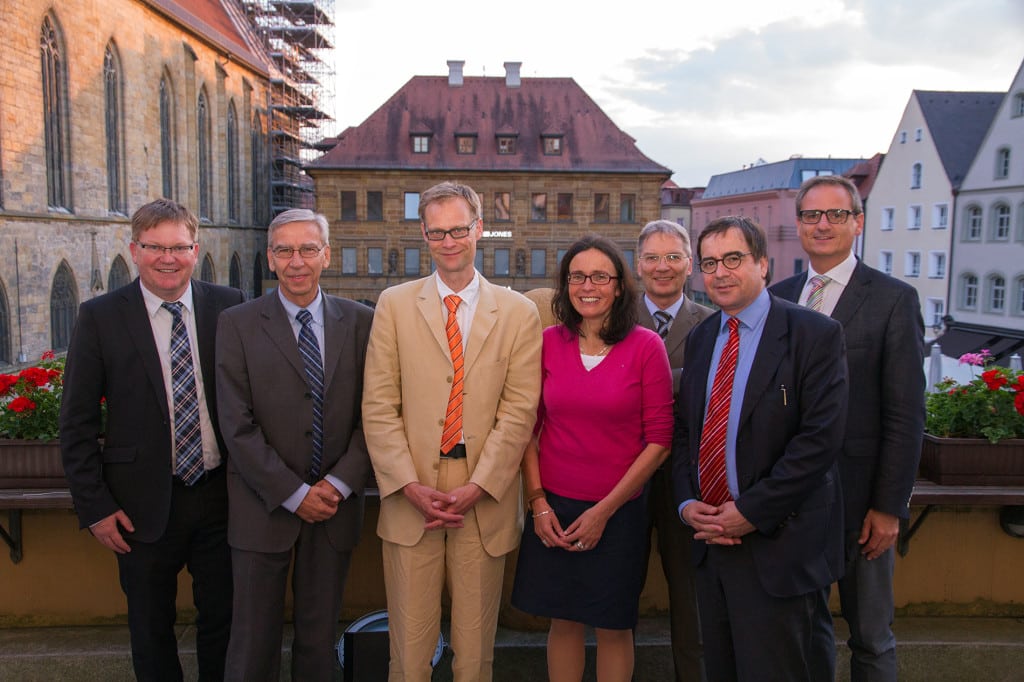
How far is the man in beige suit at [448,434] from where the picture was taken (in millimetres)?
3061

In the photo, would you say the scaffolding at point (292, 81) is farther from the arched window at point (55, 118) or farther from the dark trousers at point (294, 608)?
the dark trousers at point (294, 608)

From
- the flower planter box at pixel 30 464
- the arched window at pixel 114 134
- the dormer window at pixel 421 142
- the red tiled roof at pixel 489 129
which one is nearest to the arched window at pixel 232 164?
the red tiled roof at pixel 489 129

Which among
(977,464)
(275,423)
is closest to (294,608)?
(275,423)

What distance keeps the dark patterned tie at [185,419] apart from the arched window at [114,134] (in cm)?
2961

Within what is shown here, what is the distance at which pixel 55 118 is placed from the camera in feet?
84.6

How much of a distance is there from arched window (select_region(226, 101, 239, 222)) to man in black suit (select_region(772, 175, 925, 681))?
4213 centimetres

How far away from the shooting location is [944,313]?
36219 millimetres

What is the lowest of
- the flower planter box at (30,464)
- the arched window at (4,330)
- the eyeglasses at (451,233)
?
the arched window at (4,330)

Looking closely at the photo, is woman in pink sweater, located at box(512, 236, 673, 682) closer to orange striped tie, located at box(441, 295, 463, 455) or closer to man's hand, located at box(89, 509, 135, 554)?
orange striped tie, located at box(441, 295, 463, 455)

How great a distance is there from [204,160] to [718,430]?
40.4 meters

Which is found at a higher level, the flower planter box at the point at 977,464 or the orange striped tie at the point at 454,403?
the orange striped tie at the point at 454,403

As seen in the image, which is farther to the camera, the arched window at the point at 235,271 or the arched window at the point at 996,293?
the arched window at the point at 235,271

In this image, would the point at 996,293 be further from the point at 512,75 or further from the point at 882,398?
the point at 882,398

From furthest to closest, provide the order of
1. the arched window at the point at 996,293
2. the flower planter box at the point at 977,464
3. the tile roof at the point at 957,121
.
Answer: the tile roof at the point at 957,121, the arched window at the point at 996,293, the flower planter box at the point at 977,464
